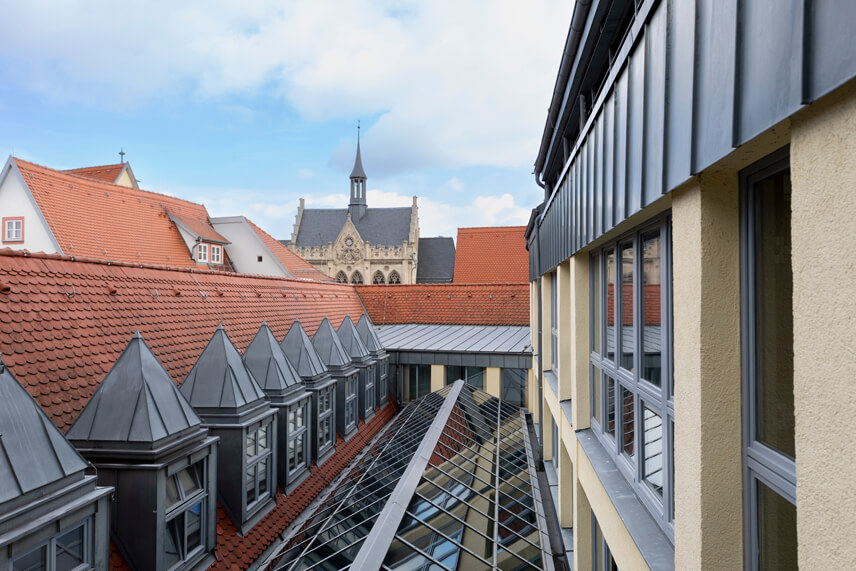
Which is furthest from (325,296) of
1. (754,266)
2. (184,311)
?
(754,266)

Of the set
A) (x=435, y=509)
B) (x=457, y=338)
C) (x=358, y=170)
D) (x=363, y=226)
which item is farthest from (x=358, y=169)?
(x=435, y=509)

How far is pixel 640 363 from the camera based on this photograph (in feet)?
14.3

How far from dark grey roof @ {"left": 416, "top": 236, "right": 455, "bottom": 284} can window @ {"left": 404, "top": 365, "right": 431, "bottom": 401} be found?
39.0 metres

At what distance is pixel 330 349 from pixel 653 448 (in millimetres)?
10015

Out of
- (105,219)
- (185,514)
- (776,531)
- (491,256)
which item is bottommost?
(185,514)

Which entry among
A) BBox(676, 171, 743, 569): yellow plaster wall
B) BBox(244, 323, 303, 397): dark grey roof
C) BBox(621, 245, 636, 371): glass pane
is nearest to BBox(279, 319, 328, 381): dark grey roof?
BBox(244, 323, 303, 397): dark grey roof

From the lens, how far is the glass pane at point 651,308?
12.8ft

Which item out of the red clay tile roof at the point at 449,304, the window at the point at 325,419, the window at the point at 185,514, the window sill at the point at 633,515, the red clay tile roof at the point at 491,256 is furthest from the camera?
the red clay tile roof at the point at 491,256

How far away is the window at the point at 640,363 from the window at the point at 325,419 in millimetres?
7138

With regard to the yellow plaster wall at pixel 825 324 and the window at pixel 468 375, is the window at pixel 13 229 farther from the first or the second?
the yellow plaster wall at pixel 825 324

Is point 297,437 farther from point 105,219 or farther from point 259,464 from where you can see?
point 105,219

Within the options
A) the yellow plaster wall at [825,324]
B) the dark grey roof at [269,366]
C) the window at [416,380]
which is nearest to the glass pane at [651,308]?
the yellow plaster wall at [825,324]

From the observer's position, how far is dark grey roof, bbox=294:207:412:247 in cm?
5888

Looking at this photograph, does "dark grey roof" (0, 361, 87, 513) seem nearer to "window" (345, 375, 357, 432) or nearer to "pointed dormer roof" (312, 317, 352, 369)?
"pointed dormer roof" (312, 317, 352, 369)
